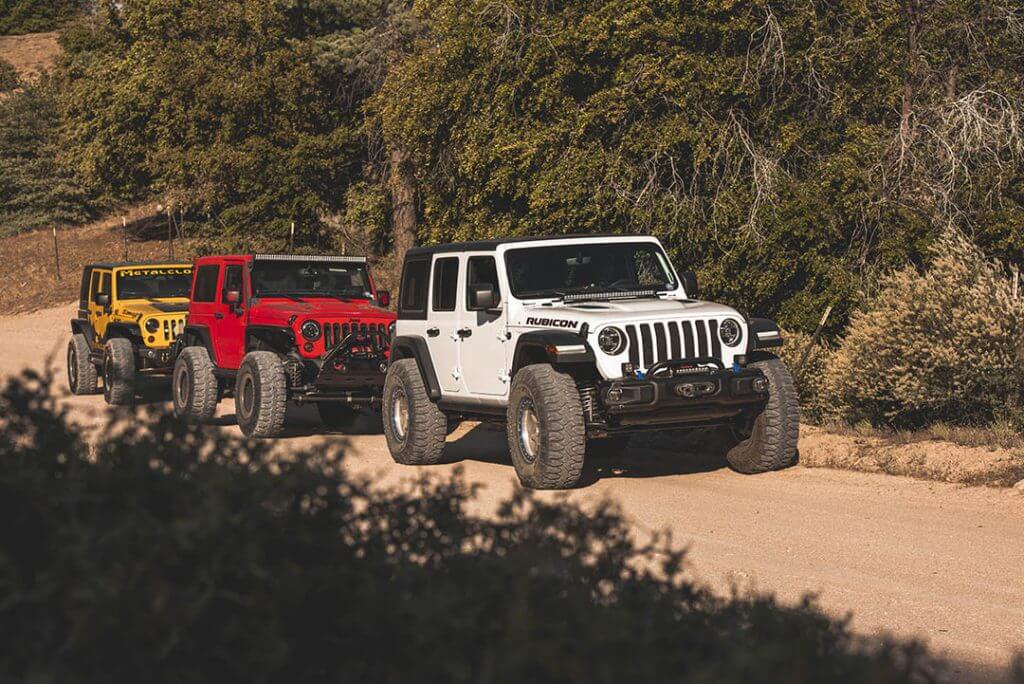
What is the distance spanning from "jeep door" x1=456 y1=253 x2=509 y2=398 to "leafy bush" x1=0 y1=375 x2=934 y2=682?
8.43 meters

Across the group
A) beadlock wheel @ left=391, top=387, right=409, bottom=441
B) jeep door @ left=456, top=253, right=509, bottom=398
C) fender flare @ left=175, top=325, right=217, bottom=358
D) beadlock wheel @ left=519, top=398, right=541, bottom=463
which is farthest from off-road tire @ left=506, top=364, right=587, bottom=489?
fender flare @ left=175, top=325, right=217, bottom=358

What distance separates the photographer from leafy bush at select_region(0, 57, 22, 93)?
245ft

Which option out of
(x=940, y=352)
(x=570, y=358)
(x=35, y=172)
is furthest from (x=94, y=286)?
(x=35, y=172)

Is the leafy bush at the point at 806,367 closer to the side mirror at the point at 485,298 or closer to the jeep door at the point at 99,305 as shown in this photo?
the side mirror at the point at 485,298

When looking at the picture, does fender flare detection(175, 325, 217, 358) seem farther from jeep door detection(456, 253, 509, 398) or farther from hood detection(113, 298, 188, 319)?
jeep door detection(456, 253, 509, 398)

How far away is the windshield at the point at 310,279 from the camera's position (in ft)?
54.4

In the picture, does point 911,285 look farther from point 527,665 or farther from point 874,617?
point 527,665

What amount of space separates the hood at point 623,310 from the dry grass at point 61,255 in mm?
32990

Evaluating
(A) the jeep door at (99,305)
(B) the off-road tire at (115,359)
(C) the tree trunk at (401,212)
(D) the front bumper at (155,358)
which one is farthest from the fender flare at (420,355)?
(C) the tree trunk at (401,212)

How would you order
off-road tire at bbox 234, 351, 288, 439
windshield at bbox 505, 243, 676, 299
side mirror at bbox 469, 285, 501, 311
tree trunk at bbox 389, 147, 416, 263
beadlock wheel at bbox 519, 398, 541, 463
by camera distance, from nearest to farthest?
beadlock wheel at bbox 519, 398, 541, 463 < side mirror at bbox 469, 285, 501, 311 < windshield at bbox 505, 243, 676, 299 < off-road tire at bbox 234, 351, 288, 439 < tree trunk at bbox 389, 147, 416, 263

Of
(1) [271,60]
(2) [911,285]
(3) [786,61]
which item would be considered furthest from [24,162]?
(2) [911,285]

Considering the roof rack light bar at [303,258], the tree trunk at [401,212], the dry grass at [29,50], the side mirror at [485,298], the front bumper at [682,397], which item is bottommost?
the front bumper at [682,397]

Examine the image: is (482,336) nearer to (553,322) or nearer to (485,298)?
(485,298)

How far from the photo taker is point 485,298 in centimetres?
1217
